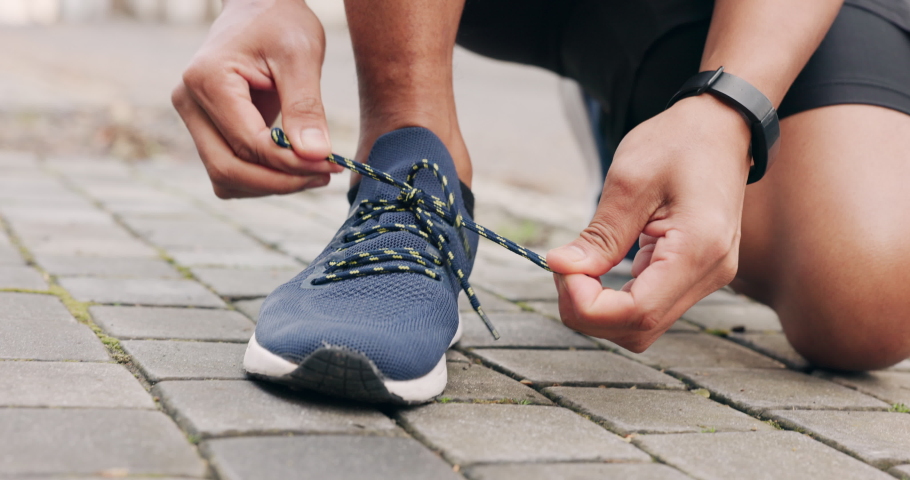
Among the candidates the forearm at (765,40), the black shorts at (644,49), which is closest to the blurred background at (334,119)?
the black shorts at (644,49)

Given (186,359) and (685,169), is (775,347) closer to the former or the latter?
(685,169)

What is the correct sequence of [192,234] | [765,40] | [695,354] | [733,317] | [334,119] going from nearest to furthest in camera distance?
[765,40] → [695,354] → [733,317] → [192,234] → [334,119]

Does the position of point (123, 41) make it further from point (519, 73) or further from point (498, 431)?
point (498, 431)

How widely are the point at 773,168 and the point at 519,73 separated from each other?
10755 millimetres

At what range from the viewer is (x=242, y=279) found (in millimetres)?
2109

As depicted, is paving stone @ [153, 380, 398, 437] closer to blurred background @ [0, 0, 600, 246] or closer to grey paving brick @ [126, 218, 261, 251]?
blurred background @ [0, 0, 600, 246]

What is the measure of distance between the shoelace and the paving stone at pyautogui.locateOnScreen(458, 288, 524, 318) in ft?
1.69

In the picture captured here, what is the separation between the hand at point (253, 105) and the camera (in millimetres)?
1428

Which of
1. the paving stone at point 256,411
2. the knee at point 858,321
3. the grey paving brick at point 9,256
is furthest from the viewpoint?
the grey paving brick at point 9,256

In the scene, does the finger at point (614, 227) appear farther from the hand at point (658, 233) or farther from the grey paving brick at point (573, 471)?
the grey paving brick at point (573, 471)

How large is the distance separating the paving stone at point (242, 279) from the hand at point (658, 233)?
921 millimetres

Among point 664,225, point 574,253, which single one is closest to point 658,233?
point 664,225

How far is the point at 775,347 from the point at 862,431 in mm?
602

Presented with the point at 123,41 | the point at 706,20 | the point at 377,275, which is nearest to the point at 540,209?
the point at 706,20
